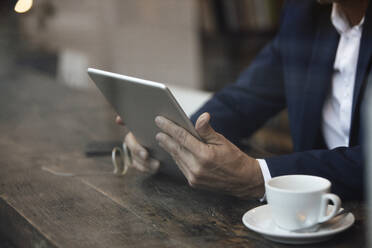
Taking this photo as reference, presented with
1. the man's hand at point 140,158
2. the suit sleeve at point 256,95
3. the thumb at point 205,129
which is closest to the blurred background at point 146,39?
the suit sleeve at point 256,95

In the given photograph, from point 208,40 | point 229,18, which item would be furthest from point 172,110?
point 208,40

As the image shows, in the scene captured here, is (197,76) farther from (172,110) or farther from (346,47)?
(172,110)

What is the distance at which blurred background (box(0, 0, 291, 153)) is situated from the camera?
2949mm

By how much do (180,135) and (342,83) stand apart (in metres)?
0.56

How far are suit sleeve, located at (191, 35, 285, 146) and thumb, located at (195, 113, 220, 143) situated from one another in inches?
22.2

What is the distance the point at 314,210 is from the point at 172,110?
0.30 m

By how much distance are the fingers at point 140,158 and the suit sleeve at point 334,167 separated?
11.4 inches

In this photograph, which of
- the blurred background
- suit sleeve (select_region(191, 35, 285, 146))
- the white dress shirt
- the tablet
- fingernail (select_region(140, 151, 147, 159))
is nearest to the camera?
the tablet

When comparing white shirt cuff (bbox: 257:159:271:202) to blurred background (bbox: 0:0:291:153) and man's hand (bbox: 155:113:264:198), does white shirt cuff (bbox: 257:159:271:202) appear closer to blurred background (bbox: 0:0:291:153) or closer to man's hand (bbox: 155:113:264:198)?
man's hand (bbox: 155:113:264:198)

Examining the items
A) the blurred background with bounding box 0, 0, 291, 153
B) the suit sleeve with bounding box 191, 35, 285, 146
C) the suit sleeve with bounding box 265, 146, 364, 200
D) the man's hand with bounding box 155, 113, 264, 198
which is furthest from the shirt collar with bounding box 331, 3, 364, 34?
the blurred background with bounding box 0, 0, 291, 153

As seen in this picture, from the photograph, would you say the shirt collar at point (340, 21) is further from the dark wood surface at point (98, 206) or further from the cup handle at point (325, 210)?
the cup handle at point (325, 210)

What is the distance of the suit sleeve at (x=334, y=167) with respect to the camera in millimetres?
992

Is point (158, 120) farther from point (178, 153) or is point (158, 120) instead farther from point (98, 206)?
point (98, 206)

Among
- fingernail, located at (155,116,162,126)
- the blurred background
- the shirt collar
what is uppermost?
the shirt collar
